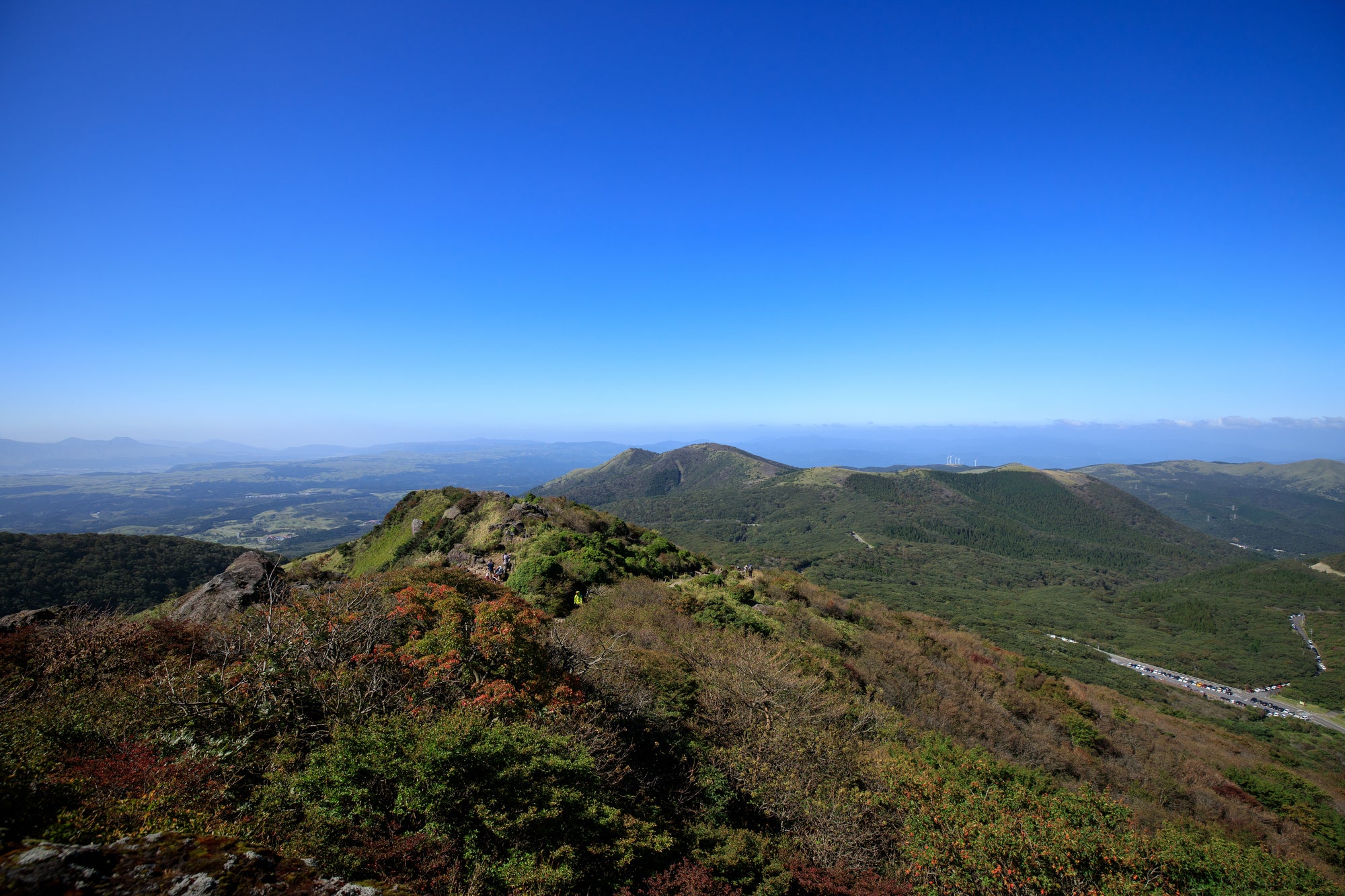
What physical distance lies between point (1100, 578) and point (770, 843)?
538 feet

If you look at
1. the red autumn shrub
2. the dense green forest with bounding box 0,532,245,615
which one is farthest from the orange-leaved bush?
the dense green forest with bounding box 0,532,245,615

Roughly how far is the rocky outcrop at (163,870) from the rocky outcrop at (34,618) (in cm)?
1260

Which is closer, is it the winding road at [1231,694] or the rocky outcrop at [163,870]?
the rocky outcrop at [163,870]

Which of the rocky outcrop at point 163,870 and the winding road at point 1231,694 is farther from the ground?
the rocky outcrop at point 163,870

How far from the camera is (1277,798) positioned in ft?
79.1

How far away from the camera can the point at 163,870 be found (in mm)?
3869

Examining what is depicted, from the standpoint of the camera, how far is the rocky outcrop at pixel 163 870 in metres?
3.42

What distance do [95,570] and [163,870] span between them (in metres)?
59.4

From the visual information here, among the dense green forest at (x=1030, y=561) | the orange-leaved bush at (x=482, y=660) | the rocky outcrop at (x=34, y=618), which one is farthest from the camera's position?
the dense green forest at (x=1030, y=561)

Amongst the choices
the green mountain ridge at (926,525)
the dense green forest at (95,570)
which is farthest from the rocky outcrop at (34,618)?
the green mountain ridge at (926,525)

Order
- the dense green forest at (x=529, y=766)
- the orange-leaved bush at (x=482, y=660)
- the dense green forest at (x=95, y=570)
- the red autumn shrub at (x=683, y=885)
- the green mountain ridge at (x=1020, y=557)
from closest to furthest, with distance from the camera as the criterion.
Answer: the dense green forest at (x=529, y=766) → the red autumn shrub at (x=683, y=885) → the orange-leaved bush at (x=482, y=660) → the dense green forest at (x=95, y=570) → the green mountain ridge at (x=1020, y=557)

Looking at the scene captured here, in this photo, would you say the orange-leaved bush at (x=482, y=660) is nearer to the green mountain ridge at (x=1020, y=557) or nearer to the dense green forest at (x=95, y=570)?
the dense green forest at (x=95, y=570)

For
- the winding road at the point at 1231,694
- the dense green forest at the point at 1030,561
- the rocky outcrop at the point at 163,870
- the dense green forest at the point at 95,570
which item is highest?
the rocky outcrop at the point at 163,870

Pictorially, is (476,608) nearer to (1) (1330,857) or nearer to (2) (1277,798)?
(1) (1330,857)
